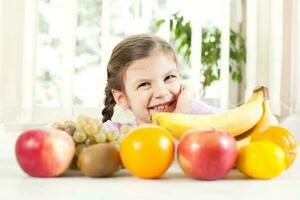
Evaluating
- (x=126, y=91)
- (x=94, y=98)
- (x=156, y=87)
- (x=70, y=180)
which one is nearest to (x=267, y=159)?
(x=70, y=180)

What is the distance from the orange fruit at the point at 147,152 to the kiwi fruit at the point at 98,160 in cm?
2

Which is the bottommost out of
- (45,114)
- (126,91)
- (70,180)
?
(45,114)

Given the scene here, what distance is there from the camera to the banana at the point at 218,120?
1023mm

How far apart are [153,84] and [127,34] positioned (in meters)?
1.16

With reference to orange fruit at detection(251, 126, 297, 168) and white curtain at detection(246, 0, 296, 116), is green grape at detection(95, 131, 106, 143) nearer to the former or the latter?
orange fruit at detection(251, 126, 297, 168)

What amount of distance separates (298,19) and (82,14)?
112 cm

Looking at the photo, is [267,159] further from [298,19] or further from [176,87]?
[298,19]

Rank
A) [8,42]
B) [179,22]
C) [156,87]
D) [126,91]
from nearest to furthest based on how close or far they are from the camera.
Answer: [156,87] → [126,91] → [8,42] → [179,22]

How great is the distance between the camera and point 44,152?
0.79m

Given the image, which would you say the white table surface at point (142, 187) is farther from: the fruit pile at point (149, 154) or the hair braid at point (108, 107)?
the hair braid at point (108, 107)

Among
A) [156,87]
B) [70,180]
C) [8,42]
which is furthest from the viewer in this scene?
[8,42]

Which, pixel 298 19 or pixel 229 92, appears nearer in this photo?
pixel 298 19

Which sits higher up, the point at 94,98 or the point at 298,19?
the point at 298,19

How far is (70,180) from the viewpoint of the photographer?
80 cm
